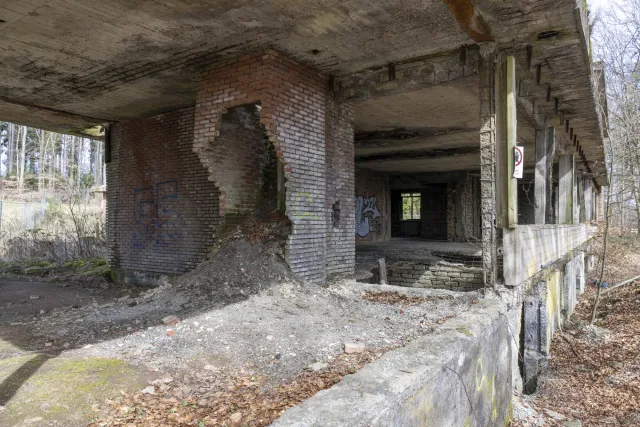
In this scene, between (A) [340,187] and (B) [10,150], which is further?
(B) [10,150]

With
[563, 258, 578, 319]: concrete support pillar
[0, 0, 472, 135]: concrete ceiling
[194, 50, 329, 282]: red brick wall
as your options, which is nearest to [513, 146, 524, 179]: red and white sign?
[0, 0, 472, 135]: concrete ceiling

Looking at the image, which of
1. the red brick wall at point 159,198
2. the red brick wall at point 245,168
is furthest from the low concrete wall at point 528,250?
the red brick wall at point 159,198

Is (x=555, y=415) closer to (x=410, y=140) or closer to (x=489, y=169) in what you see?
(x=489, y=169)

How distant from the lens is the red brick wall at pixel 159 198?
9.05 m

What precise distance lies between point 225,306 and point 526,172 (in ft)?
58.9

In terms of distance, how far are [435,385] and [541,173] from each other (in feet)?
26.2

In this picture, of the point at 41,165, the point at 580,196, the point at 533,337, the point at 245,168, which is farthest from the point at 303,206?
the point at 41,165

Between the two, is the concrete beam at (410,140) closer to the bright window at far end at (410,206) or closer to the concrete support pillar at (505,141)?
the concrete support pillar at (505,141)

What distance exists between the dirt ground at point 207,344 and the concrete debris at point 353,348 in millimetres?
46

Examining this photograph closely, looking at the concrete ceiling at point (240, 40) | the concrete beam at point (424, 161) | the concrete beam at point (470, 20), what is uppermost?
the concrete ceiling at point (240, 40)

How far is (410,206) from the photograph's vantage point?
75.8ft

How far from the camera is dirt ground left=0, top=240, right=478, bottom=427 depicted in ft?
10.7

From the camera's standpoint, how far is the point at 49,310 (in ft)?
23.0

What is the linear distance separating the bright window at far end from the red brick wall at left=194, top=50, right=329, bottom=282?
51.1 feet
